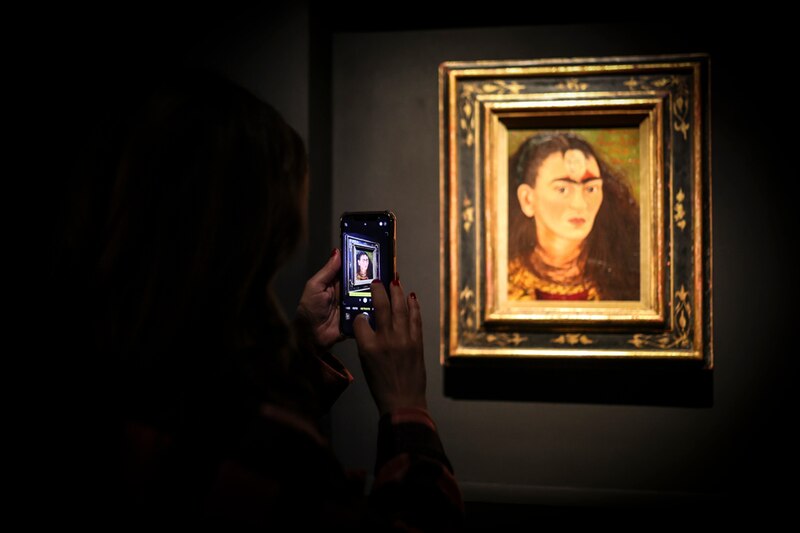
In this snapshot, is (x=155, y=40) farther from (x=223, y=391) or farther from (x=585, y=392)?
(x=585, y=392)

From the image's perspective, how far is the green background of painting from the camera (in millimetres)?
1610

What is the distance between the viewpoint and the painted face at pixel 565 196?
1.62 meters

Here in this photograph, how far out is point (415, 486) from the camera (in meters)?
0.61

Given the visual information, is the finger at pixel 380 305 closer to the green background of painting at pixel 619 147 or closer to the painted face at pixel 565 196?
the painted face at pixel 565 196

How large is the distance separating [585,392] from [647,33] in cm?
102

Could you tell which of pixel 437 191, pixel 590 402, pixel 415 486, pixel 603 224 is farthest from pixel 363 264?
pixel 590 402

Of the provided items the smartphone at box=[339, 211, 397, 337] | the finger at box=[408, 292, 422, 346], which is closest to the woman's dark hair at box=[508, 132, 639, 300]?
the smartphone at box=[339, 211, 397, 337]

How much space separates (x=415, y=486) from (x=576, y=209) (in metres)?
1.18

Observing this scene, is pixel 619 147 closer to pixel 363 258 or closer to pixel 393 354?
pixel 363 258

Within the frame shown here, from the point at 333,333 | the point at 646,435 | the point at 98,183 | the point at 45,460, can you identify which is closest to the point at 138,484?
the point at 45,460

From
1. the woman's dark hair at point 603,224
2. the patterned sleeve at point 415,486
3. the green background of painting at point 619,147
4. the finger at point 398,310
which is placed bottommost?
the patterned sleeve at point 415,486

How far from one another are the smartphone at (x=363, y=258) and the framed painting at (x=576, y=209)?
606 millimetres

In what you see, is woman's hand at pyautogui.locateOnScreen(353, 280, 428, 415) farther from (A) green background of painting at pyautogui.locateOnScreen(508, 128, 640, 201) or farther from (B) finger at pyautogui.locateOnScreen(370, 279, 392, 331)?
(A) green background of painting at pyautogui.locateOnScreen(508, 128, 640, 201)

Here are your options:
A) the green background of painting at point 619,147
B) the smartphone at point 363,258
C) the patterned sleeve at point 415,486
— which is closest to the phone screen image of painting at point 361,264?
the smartphone at point 363,258
